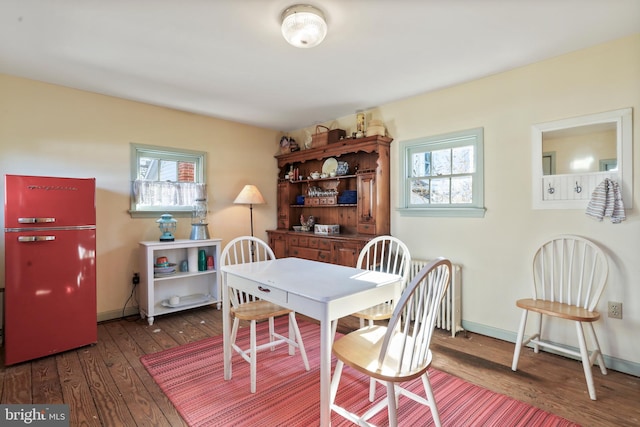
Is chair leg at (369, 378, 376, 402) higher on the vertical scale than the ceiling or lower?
lower

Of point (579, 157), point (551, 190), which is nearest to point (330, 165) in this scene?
point (551, 190)

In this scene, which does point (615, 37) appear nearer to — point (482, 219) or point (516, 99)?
point (516, 99)

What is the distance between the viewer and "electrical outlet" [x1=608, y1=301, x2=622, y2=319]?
7.31 feet

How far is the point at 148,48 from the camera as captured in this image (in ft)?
7.56

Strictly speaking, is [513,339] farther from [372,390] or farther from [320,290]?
[320,290]

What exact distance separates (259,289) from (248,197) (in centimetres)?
233

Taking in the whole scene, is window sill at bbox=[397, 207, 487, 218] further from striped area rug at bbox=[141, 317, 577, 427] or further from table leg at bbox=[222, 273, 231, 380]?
table leg at bbox=[222, 273, 231, 380]

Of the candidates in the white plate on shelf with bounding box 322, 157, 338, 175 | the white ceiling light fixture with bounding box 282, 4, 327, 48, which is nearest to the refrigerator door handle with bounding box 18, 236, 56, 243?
the white ceiling light fixture with bounding box 282, 4, 327, 48

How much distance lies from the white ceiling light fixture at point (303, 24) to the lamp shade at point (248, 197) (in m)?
2.35

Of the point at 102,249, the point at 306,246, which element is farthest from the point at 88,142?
the point at 306,246

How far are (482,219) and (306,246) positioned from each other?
2.01 meters

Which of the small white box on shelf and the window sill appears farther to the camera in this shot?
the small white box on shelf

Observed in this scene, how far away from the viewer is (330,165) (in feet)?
13.5

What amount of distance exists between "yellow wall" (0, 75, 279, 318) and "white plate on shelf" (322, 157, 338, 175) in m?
1.14
